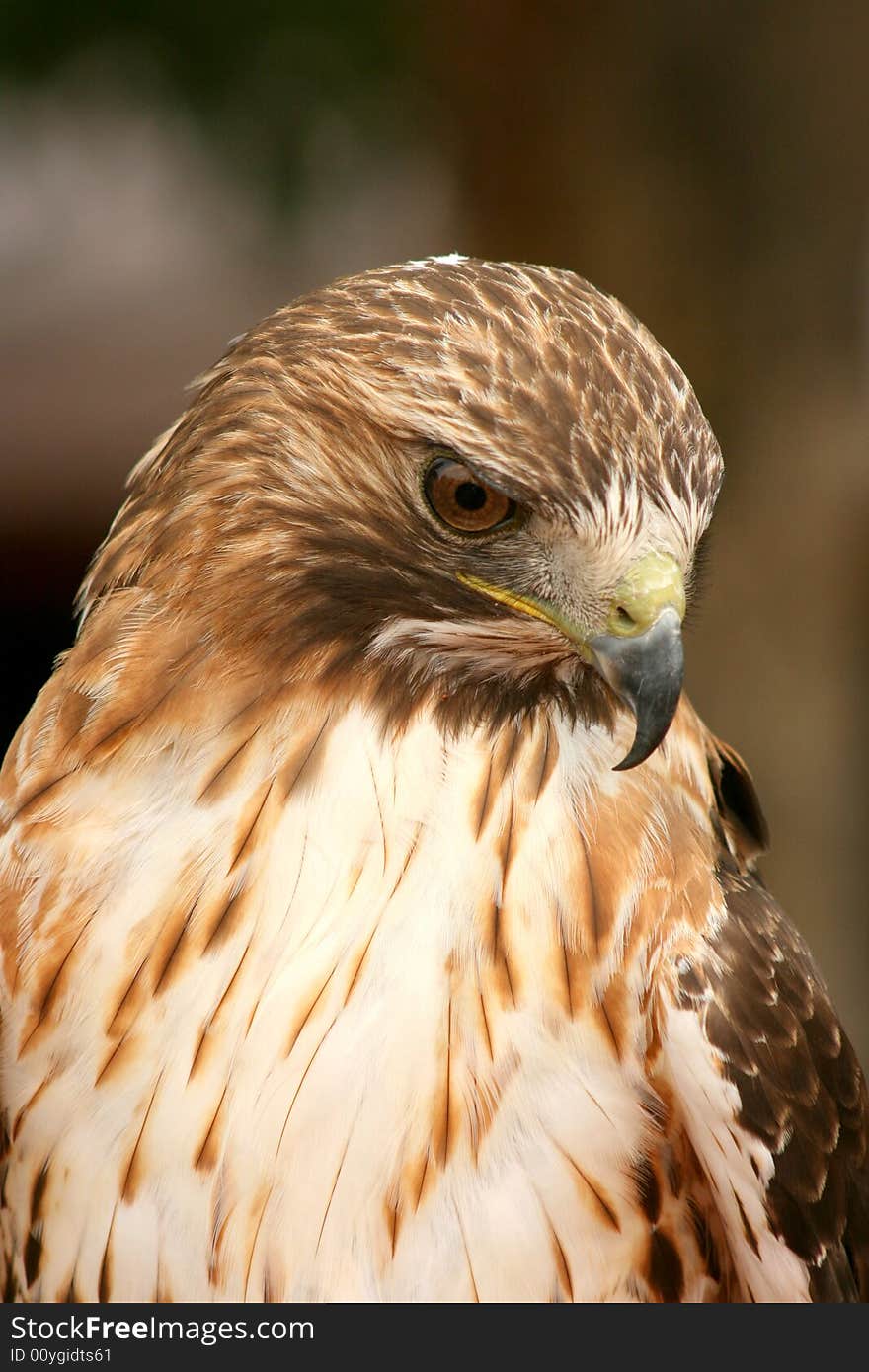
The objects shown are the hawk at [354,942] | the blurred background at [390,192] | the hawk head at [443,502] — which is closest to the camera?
the hawk head at [443,502]

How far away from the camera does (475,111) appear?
165cm

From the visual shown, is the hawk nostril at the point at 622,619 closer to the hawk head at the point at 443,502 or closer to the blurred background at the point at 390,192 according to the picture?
the hawk head at the point at 443,502

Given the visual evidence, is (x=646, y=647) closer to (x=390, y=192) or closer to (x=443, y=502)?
(x=443, y=502)

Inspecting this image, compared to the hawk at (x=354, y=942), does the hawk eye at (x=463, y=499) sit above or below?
above

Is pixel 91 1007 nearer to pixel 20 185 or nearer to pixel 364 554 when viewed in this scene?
pixel 364 554

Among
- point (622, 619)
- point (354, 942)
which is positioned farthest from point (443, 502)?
point (354, 942)

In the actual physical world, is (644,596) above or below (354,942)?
above

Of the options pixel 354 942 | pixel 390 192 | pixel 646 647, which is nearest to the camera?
pixel 646 647

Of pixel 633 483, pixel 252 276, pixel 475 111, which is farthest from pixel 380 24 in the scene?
pixel 633 483

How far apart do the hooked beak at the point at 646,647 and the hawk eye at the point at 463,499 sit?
84 mm

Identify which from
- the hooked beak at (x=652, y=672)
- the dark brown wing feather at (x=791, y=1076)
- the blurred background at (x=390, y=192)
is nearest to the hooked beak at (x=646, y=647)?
the hooked beak at (x=652, y=672)

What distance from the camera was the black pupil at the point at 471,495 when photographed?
0.78 metres

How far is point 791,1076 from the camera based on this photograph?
3.11 feet

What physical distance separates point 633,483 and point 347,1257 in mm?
536
